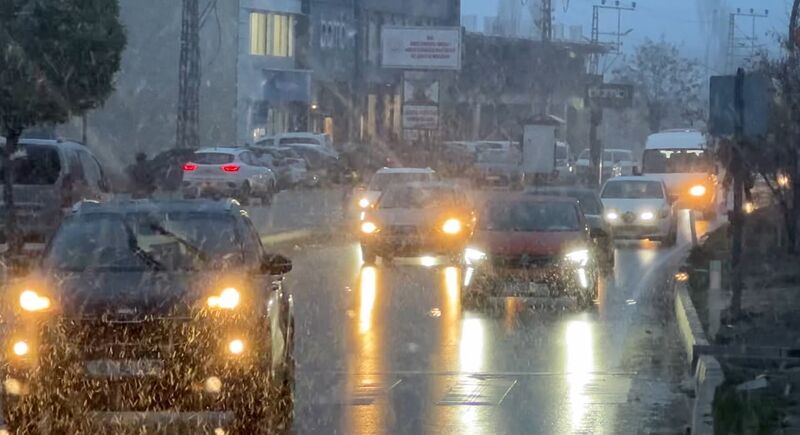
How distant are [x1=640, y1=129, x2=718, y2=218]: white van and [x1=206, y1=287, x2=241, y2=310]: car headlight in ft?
105

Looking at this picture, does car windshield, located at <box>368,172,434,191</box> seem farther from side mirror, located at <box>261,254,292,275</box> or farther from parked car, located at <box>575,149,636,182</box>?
parked car, located at <box>575,149,636,182</box>

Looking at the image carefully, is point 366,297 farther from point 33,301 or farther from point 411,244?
point 33,301

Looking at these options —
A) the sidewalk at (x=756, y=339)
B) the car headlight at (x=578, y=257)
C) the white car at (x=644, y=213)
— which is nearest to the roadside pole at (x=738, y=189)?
the sidewalk at (x=756, y=339)

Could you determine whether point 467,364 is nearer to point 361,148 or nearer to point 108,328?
point 108,328

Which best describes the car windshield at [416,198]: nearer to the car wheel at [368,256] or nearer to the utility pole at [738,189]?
the car wheel at [368,256]

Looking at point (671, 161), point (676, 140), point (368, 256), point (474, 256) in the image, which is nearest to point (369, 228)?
point (368, 256)

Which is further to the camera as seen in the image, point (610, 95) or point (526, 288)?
point (610, 95)

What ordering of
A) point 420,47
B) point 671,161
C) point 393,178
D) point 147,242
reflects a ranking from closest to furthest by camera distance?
point 147,242 → point 393,178 → point 671,161 → point 420,47

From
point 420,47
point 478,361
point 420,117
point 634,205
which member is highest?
point 420,47

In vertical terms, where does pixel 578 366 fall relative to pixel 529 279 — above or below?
below

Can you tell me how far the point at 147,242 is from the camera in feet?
35.4

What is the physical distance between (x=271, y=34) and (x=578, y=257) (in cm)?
5080

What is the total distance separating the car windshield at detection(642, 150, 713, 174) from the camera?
43250 millimetres

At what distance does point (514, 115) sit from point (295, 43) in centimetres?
2227
